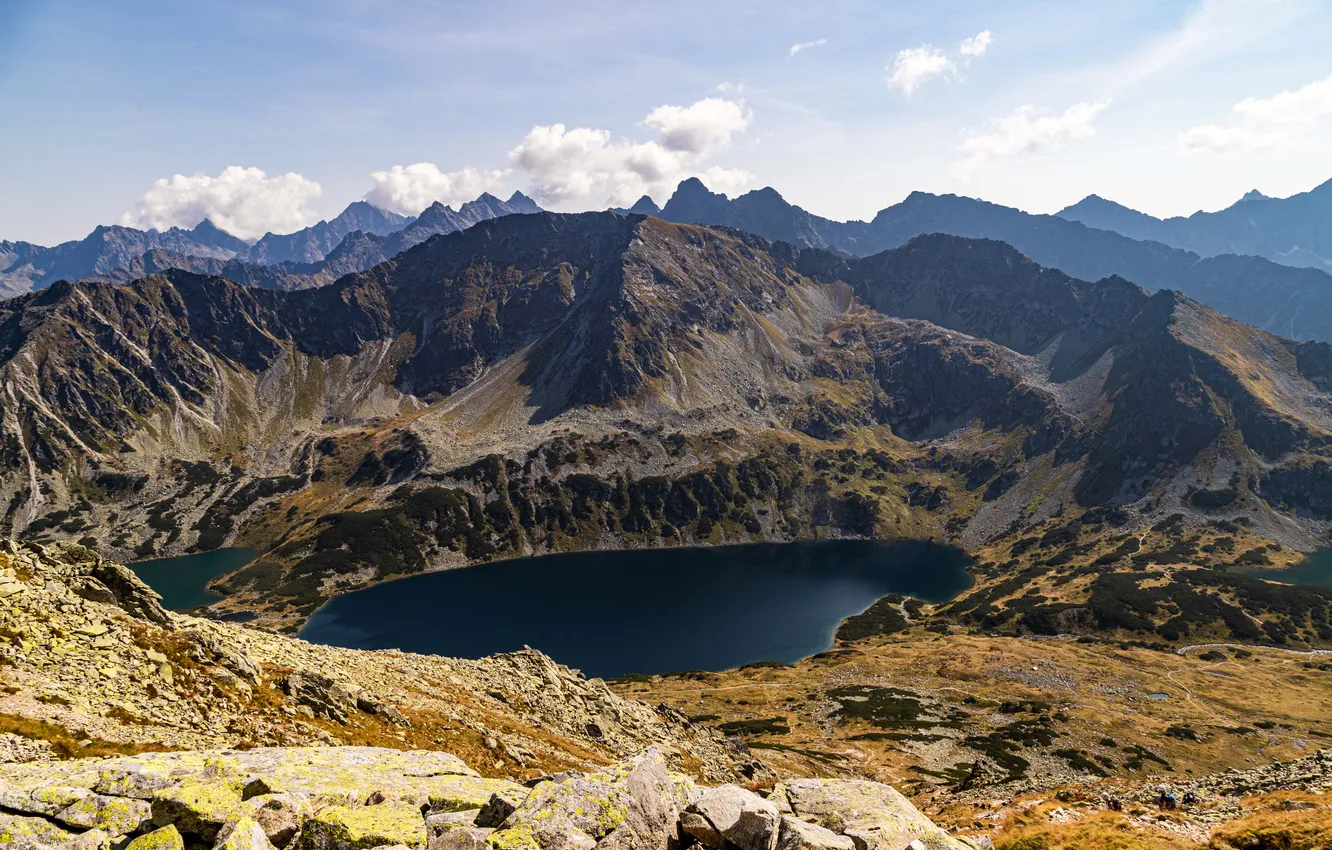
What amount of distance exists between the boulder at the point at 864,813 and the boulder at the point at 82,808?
19643 mm

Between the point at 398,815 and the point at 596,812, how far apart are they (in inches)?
219

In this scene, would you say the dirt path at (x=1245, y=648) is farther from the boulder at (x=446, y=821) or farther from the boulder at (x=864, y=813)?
the boulder at (x=446, y=821)

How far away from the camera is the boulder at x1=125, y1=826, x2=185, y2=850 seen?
48.6ft

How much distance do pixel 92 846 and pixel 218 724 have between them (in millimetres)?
22869

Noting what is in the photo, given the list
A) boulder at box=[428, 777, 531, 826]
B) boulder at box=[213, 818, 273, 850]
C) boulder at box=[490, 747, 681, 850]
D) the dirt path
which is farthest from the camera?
the dirt path

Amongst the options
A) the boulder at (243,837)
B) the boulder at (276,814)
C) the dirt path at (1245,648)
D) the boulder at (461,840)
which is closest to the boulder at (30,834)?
the boulder at (276,814)

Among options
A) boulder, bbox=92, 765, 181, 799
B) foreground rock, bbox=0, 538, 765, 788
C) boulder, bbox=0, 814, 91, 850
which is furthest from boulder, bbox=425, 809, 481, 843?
boulder, bbox=0, 814, 91, 850

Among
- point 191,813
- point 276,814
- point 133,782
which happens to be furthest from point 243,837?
point 133,782

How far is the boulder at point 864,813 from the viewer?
20000 mm

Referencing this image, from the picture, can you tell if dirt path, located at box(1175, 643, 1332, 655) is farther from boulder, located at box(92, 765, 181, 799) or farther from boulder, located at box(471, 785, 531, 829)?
boulder, located at box(92, 765, 181, 799)

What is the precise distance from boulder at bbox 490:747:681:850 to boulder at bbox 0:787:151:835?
959cm

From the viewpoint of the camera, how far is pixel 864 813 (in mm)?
21688

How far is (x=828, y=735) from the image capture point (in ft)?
339

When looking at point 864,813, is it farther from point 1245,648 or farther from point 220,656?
point 1245,648
